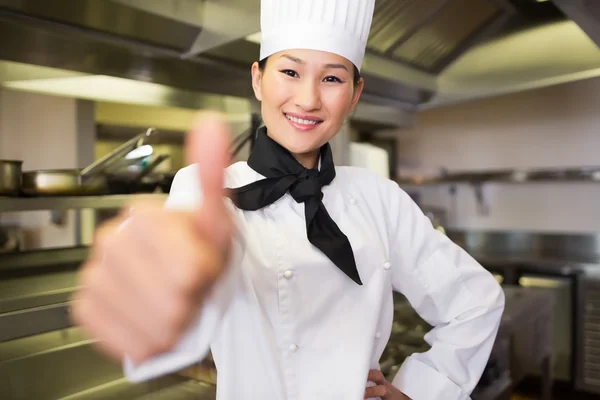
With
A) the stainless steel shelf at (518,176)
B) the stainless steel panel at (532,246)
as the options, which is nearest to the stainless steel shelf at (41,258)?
the stainless steel panel at (532,246)

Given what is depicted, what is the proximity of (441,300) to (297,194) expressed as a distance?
340 millimetres

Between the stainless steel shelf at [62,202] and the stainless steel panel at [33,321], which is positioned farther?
the stainless steel shelf at [62,202]

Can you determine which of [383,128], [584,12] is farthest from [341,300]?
[383,128]

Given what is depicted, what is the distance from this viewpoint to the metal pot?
98cm

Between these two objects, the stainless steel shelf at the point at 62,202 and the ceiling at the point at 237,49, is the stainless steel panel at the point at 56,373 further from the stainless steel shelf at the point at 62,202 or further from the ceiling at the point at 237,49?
the ceiling at the point at 237,49

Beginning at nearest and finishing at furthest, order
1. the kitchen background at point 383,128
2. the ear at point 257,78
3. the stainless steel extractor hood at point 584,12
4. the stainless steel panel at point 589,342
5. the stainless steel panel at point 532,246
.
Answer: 1. the ear at point 257,78
2. the kitchen background at point 383,128
3. the stainless steel extractor hood at point 584,12
4. the stainless steel panel at point 589,342
5. the stainless steel panel at point 532,246

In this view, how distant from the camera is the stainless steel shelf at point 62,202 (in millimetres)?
933

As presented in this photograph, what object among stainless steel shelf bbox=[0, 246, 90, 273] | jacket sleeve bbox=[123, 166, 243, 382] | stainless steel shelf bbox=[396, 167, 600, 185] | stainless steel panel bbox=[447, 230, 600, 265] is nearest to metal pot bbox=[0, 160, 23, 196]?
stainless steel shelf bbox=[0, 246, 90, 273]

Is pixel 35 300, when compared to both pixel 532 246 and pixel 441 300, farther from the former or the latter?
pixel 532 246

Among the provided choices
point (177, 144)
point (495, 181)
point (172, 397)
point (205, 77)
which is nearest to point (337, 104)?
point (172, 397)

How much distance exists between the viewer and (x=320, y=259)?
683 millimetres

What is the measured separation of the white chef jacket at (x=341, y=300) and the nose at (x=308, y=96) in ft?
0.41

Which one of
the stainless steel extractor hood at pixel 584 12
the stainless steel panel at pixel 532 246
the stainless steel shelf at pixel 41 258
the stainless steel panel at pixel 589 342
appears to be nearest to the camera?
the stainless steel shelf at pixel 41 258

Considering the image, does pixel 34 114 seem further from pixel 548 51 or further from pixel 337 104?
pixel 548 51
